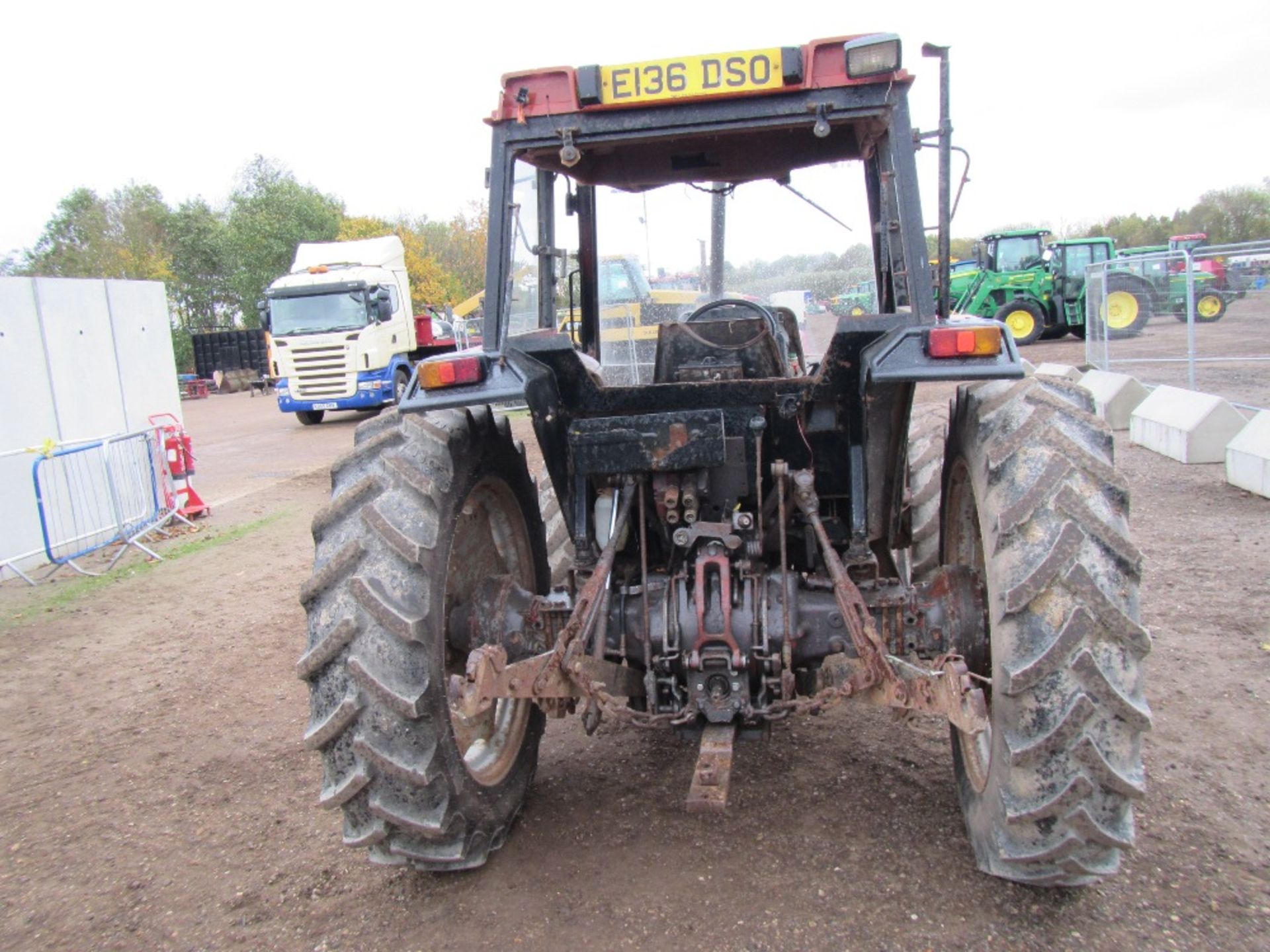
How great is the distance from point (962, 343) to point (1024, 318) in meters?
22.2

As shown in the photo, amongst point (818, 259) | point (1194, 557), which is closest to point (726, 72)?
point (818, 259)

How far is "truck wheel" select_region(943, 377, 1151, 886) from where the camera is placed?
2518 millimetres

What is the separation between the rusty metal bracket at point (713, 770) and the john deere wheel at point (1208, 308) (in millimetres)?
10837

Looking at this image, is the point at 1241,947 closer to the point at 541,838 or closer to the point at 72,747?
the point at 541,838

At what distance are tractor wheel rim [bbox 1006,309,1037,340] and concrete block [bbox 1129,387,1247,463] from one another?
14072 mm

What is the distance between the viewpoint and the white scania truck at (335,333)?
62.4 feet

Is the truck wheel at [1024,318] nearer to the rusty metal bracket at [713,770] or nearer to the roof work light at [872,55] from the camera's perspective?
the roof work light at [872,55]

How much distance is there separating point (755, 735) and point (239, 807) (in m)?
2.18

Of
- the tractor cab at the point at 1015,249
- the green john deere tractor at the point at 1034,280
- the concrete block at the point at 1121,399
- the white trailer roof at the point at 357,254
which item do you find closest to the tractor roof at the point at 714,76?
the concrete block at the point at 1121,399

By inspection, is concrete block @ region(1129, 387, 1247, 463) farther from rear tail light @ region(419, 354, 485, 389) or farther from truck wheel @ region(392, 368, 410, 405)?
truck wheel @ region(392, 368, 410, 405)

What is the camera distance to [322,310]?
1906 centimetres

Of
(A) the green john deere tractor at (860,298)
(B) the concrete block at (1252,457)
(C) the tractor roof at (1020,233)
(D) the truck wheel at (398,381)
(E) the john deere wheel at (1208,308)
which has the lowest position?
(B) the concrete block at (1252,457)

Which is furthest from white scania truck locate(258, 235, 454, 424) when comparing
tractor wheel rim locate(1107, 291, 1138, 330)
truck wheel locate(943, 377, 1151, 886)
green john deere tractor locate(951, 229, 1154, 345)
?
truck wheel locate(943, 377, 1151, 886)

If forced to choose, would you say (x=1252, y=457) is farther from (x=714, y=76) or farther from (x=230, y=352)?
(x=230, y=352)
